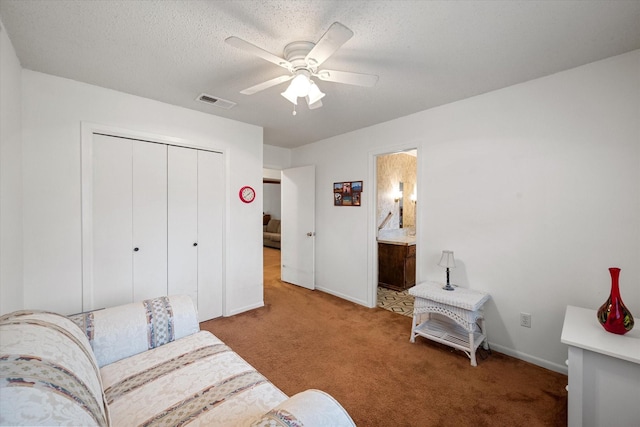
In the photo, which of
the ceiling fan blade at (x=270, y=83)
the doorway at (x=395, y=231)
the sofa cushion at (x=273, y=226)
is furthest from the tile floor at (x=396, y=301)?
the sofa cushion at (x=273, y=226)

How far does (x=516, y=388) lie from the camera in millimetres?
1927

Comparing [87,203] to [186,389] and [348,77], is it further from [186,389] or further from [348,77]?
[348,77]

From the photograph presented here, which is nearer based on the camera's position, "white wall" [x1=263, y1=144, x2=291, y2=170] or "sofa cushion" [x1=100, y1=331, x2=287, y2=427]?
"sofa cushion" [x1=100, y1=331, x2=287, y2=427]

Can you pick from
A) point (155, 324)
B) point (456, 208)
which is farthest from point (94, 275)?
point (456, 208)

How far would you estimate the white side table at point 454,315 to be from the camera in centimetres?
224

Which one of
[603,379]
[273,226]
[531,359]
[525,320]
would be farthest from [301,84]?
[273,226]

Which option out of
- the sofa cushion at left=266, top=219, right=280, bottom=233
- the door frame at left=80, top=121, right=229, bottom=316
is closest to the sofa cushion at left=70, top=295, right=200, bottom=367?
the door frame at left=80, top=121, right=229, bottom=316

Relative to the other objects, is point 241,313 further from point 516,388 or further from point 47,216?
point 516,388

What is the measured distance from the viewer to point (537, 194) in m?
2.20

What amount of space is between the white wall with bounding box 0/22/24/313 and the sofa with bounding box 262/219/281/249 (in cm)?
610

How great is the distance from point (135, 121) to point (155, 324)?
1.97 m

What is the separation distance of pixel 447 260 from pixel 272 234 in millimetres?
6245

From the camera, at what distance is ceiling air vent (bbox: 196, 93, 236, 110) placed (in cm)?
256

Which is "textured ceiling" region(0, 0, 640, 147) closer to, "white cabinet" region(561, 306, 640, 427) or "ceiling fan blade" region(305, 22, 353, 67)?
"ceiling fan blade" region(305, 22, 353, 67)
